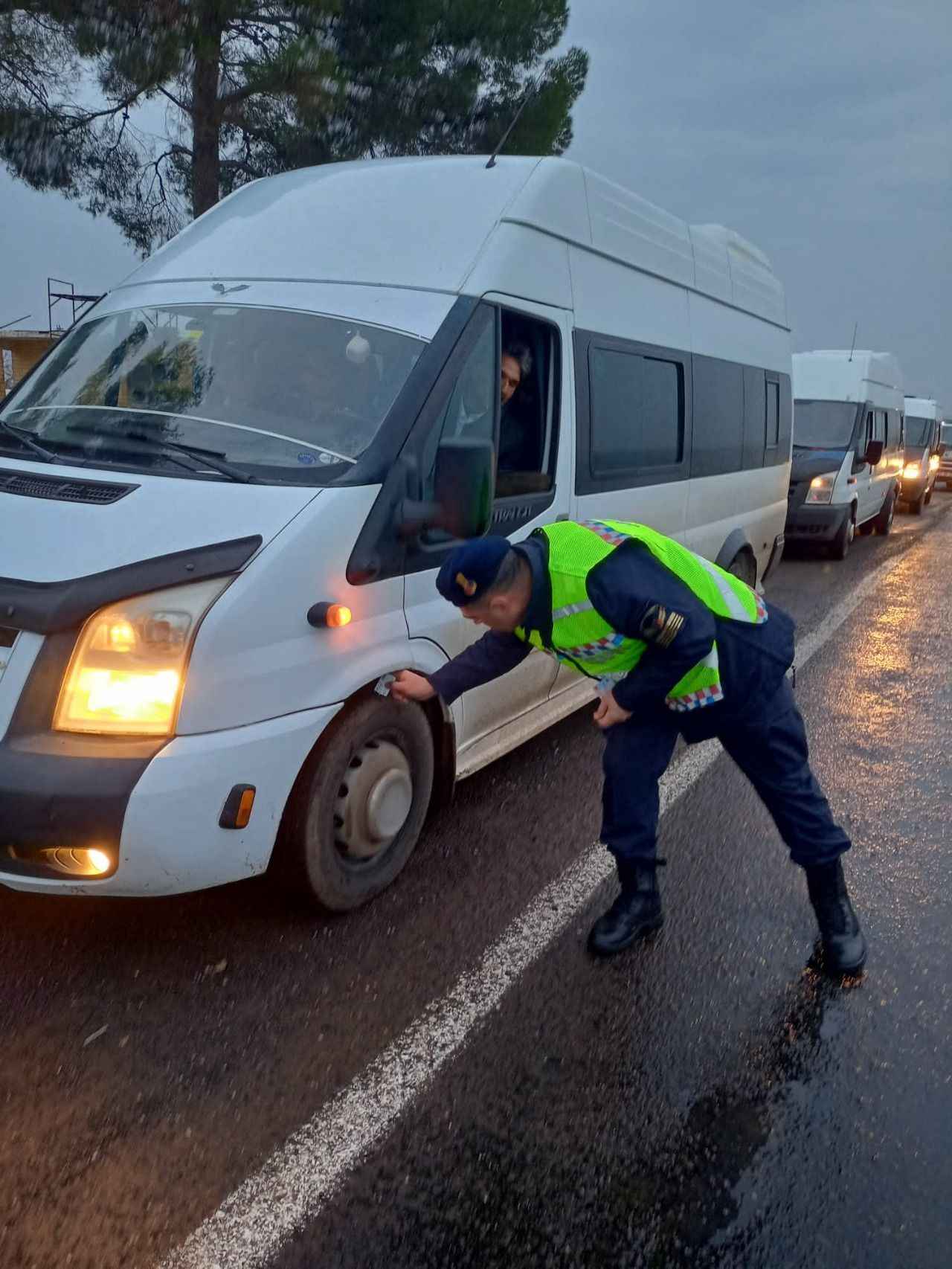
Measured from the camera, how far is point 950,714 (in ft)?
22.1

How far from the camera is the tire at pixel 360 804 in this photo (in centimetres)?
350

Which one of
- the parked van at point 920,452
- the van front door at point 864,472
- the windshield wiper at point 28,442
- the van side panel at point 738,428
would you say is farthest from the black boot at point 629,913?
the parked van at point 920,452

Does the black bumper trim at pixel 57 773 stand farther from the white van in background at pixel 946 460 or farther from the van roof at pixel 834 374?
the white van in background at pixel 946 460

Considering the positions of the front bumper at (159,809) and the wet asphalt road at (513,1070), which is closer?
the wet asphalt road at (513,1070)

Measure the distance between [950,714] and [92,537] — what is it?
17.5ft

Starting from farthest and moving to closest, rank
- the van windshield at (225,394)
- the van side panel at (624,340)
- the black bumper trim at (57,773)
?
the van side panel at (624,340), the van windshield at (225,394), the black bumper trim at (57,773)

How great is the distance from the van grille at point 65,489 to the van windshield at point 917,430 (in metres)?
24.3

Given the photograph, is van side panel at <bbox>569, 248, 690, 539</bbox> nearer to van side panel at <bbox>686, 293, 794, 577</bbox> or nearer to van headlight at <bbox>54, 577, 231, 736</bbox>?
van side panel at <bbox>686, 293, 794, 577</bbox>

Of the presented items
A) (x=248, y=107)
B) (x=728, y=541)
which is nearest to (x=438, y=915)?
(x=728, y=541)

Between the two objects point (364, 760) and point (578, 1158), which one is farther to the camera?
point (364, 760)

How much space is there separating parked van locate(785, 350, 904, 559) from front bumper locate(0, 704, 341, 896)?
10433mm

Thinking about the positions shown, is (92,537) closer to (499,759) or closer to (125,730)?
(125,730)

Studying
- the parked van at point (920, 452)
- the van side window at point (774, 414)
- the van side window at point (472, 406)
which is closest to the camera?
the van side window at point (472, 406)

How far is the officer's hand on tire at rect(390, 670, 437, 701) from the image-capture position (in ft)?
11.9
